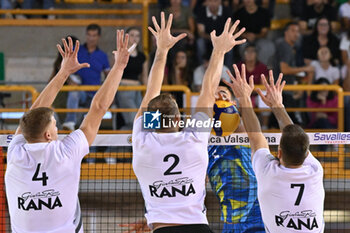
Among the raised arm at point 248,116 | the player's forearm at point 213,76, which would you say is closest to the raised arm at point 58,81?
the player's forearm at point 213,76

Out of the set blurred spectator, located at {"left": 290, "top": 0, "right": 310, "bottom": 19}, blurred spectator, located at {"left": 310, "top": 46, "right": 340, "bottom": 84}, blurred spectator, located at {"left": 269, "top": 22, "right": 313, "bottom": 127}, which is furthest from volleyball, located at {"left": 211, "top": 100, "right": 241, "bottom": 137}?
blurred spectator, located at {"left": 290, "top": 0, "right": 310, "bottom": 19}

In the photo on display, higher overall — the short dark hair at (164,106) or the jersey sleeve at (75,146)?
the short dark hair at (164,106)

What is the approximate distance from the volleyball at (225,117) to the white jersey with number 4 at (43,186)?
67.9 inches

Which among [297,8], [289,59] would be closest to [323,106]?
[289,59]

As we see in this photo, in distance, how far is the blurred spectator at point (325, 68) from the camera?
1294 cm

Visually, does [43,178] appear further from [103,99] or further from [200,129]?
[200,129]

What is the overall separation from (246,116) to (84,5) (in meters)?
9.84

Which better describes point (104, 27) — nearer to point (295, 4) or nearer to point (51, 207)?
point (295, 4)

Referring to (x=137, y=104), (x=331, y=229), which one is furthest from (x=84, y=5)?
(x=331, y=229)

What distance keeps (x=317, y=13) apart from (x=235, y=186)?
8156 millimetres

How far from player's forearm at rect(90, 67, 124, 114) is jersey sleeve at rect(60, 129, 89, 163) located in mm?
304

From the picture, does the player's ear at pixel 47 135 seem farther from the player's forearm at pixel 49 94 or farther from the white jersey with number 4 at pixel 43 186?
the player's forearm at pixel 49 94

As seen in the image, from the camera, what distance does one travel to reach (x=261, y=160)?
19.4ft

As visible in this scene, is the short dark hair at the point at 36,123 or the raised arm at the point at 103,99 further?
the raised arm at the point at 103,99
